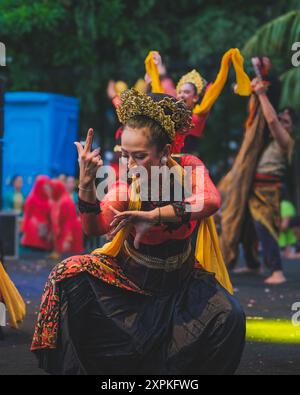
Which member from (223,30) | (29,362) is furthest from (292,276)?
(223,30)

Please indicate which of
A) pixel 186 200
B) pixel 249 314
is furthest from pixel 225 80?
pixel 186 200

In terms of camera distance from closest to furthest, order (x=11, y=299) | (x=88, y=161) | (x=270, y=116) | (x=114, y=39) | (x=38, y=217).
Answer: (x=88, y=161), (x=11, y=299), (x=270, y=116), (x=38, y=217), (x=114, y=39)

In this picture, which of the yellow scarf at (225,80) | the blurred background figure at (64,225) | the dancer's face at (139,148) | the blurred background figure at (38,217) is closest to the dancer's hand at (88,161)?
the dancer's face at (139,148)

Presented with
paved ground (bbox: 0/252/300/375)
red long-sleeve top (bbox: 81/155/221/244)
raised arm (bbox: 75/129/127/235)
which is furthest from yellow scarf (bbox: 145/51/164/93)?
raised arm (bbox: 75/129/127/235)

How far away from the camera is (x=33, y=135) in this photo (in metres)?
18.8

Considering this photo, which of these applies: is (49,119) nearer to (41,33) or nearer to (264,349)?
(41,33)

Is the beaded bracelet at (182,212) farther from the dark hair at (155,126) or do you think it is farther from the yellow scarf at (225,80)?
the yellow scarf at (225,80)

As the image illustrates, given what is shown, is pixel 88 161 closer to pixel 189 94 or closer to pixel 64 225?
pixel 189 94

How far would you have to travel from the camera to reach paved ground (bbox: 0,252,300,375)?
6.07m

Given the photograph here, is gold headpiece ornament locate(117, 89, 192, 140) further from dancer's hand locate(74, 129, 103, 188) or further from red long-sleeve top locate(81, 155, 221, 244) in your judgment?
dancer's hand locate(74, 129, 103, 188)

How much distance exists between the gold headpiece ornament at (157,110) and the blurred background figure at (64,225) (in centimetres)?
1027

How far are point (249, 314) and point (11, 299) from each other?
7.51ft

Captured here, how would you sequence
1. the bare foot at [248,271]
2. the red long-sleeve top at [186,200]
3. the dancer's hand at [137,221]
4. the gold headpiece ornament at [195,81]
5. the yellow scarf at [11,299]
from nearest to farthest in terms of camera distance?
1. the dancer's hand at [137,221]
2. the red long-sleeve top at [186,200]
3. the yellow scarf at [11,299]
4. the gold headpiece ornament at [195,81]
5. the bare foot at [248,271]

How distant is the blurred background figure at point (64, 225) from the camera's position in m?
15.4
